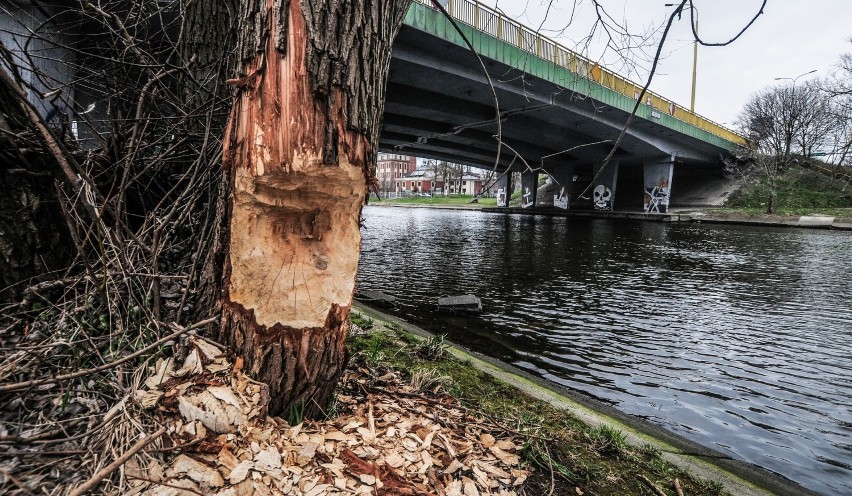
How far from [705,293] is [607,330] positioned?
4030 mm

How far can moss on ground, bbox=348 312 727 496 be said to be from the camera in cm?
221

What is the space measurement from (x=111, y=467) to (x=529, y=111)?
19.6m

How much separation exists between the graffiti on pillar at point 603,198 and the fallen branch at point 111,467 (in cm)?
3655

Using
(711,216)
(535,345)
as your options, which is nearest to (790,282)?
(535,345)

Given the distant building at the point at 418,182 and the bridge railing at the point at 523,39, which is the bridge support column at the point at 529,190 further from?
the distant building at the point at 418,182

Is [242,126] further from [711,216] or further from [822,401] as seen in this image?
[711,216]

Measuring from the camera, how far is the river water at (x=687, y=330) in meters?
4.16

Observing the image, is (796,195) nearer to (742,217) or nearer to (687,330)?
(742,217)

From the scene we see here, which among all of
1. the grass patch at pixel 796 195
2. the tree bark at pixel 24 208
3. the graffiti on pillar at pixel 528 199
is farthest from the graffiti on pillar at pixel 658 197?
the tree bark at pixel 24 208

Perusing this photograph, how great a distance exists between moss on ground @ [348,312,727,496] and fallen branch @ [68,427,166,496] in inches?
60.1

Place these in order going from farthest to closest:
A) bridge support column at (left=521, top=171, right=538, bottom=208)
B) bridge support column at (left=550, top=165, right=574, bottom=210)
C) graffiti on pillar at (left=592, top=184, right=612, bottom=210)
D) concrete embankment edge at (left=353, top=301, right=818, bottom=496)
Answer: bridge support column at (left=521, top=171, right=538, bottom=208) → bridge support column at (left=550, top=165, right=574, bottom=210) → graffiti on pillar at (left=592, top=184, right=612, bottom=210) → concrete embankment edge at (left=353, top=301, right=818, bottom=496)

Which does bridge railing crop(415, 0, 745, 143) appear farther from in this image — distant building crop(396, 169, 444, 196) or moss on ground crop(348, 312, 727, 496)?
distant building crop(396, 169, 444, 196)

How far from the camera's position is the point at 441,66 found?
1416 cm

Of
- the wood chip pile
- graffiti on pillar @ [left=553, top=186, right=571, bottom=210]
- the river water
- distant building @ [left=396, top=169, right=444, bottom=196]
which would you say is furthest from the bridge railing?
distant building @ [left=396, top=169, right=444, bottom=196]
